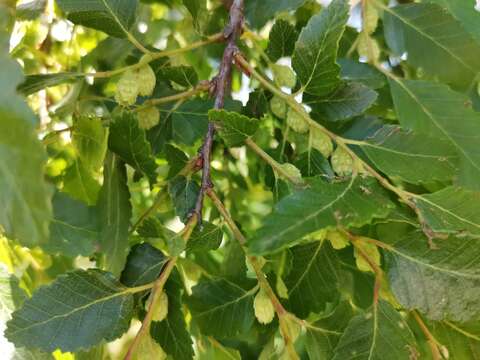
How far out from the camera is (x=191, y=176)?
0.61m

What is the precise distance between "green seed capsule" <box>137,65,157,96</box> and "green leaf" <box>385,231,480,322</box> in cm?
27

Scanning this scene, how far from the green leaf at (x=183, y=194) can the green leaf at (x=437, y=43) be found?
29 centimetres

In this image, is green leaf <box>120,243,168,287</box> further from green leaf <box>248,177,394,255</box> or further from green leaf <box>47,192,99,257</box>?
green leaf <box>248,177,394,255</box>

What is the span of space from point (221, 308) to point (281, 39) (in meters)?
0.27

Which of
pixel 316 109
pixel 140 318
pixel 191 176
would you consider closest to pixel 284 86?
pixel 316 109

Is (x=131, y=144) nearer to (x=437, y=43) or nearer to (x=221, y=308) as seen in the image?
(x=221, y=308)

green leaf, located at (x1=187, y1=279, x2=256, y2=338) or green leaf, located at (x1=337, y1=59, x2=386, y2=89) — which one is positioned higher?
green leaf, located at (x1=337, y1=59, x2=386, y2=89)

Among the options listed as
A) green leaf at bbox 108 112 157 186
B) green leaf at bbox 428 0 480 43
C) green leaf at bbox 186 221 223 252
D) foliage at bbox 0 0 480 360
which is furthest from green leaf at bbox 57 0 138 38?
green leaf at bbox 428 0 480 43

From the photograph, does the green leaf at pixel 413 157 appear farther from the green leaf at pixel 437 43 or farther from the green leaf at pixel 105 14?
the green leaf at pixel 105 14

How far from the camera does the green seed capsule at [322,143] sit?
63 centimetres

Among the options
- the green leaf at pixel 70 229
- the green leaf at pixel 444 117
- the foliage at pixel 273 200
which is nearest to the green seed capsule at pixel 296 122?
the foliage at pixel 273 200

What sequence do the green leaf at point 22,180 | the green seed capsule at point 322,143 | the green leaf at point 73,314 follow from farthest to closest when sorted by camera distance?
1. the green seed capsule at point 322,143
2. the green leaf at point 73,314
3. the green leaf at point 22,180

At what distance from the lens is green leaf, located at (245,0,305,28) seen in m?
0.72

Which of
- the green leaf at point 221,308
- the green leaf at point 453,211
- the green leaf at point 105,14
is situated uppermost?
the green leaf at point 105,14
